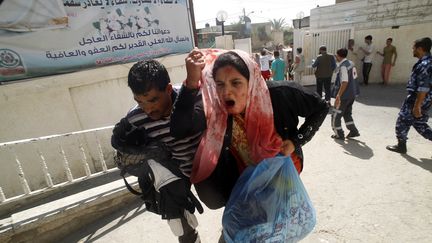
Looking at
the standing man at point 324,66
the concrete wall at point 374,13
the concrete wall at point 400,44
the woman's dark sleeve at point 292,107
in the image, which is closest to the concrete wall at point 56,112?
the woman's dark sleeve at point 292,107

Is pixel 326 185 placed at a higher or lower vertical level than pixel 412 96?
lower

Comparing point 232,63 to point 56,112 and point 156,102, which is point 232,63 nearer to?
point 156,102

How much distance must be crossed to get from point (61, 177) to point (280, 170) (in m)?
4.03

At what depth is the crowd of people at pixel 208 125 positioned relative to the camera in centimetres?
138

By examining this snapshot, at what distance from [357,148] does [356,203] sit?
5.44 ft

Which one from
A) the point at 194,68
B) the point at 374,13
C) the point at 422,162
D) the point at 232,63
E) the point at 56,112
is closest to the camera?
the point at 194,68

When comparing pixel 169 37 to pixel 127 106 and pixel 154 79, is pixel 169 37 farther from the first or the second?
pixel 154 79

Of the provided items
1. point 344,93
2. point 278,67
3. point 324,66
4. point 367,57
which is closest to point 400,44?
point 367,57

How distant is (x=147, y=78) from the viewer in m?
1.43

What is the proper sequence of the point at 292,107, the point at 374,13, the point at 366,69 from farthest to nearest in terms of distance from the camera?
1. the point at 374,13
2. the point at 366,69
3. the point at 292,107

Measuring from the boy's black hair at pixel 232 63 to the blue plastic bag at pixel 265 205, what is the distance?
51 centimetres

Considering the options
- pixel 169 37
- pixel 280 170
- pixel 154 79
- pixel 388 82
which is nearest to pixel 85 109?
pixel 169 37

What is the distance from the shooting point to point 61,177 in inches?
172

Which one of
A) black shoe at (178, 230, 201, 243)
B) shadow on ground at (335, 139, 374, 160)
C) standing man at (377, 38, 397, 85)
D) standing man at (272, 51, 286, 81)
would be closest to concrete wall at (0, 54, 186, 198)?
black shoe at (178, 230, 201, 243)
